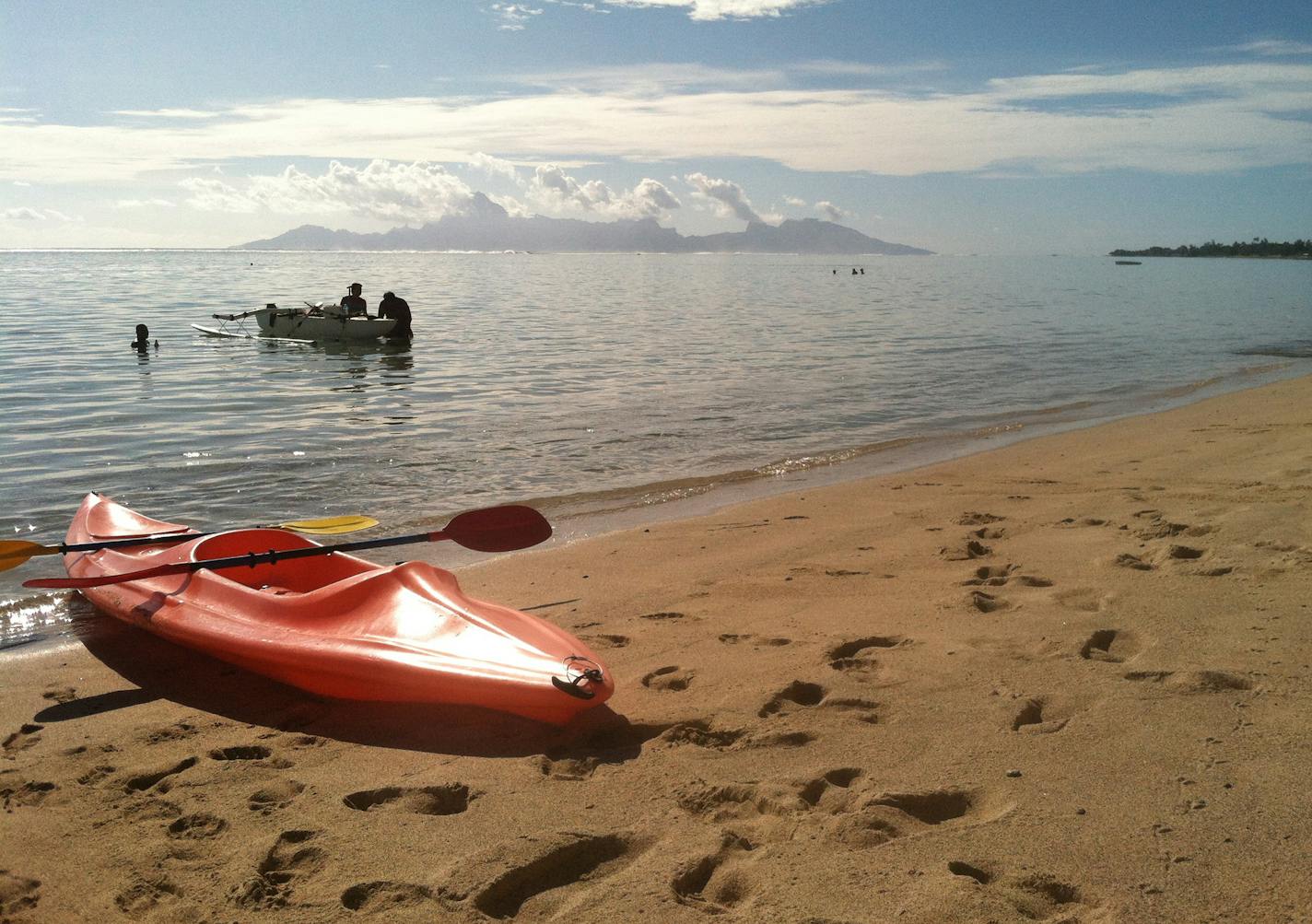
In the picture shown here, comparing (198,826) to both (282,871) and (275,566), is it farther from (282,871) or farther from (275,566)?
(275,566)

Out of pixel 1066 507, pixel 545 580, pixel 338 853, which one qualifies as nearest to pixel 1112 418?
pixel 1066 507

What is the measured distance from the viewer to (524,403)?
44.9 feet

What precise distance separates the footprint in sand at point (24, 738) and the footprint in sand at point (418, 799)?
1450mm

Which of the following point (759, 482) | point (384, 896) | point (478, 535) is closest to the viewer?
point (384, 896)

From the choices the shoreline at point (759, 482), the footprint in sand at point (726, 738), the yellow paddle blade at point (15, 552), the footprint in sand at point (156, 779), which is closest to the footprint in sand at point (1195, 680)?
the footprint in sand at point (726, 738)

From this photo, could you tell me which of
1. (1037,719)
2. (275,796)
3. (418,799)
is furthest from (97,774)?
(1037,719)

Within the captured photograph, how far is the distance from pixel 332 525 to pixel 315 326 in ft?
59.0

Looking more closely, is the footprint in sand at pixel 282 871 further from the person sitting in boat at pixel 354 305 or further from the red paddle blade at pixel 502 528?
the person sitting in boat at pixel 354 305

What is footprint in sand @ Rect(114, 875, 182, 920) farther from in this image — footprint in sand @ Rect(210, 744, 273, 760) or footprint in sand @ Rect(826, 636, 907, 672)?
footprint in sand @ Rect(826, 636, 907, 672)

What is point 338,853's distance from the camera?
2711 millimetres

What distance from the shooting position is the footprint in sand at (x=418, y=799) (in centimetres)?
297

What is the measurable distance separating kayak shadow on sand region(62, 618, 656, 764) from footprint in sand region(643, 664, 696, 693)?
293mm

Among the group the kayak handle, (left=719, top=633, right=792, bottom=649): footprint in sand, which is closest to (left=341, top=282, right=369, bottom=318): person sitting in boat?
(left=719, top=633, right=792, bottom=649): footprint in sand

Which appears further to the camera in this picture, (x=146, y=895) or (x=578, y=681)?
(x=578, y=681)
